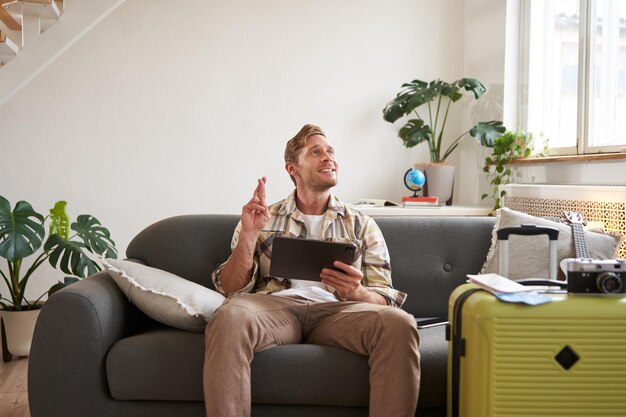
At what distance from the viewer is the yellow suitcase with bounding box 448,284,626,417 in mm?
1900

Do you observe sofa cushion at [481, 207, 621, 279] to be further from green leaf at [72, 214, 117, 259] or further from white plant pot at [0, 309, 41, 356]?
white plant pot at [0, 309, 41, 356]

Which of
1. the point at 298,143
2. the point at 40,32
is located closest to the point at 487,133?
the point at 298,143

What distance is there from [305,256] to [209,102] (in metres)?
2.64

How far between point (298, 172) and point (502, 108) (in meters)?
2.22

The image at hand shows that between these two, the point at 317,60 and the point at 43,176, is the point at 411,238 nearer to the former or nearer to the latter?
the point at 317,60

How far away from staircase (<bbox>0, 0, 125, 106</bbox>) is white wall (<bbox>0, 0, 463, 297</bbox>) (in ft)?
0.92

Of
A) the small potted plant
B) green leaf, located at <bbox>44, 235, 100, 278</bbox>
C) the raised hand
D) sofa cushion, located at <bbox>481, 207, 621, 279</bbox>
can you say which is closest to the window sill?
the small potted plant

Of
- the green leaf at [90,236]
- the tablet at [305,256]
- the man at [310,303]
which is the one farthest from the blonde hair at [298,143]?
the green leaf at [90,236]

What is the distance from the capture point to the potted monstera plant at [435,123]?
14.3 ft

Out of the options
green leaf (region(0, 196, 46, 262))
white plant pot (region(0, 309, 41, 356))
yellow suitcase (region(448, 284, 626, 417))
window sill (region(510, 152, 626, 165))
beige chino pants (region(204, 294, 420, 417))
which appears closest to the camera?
yellow suitcase (region(448, 284, 626, 417))

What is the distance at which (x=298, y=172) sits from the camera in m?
2.68

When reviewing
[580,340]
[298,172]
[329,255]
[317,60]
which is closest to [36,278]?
[317,60]

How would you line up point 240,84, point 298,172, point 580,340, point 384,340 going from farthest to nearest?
point 240,84, point 298,172, point 384,340, point 580,340

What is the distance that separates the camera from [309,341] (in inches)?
94.1
